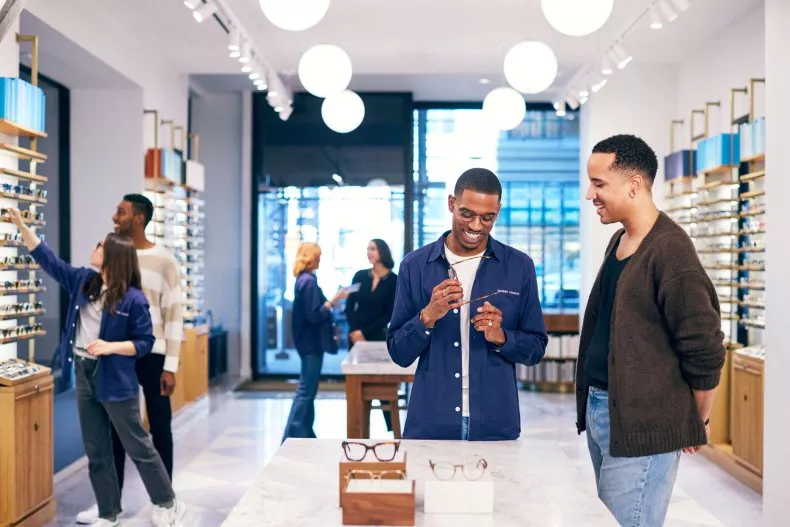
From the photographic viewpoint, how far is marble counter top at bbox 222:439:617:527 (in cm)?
179

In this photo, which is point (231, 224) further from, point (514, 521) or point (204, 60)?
point (514, 521)

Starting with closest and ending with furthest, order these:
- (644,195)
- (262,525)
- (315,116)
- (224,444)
→ (262,525) < (644,195) < (224,444) < (315,116)

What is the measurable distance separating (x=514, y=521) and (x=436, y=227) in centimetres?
948

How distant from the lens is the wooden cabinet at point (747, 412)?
5738 millimetres

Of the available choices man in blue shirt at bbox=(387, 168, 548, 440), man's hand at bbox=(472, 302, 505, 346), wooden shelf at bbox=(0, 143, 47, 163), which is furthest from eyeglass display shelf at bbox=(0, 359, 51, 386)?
man's hand at bbox=(472, 302, 505, 346)

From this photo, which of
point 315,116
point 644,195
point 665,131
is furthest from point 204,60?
point 644,195

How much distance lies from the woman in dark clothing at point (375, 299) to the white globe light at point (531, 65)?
223 cm

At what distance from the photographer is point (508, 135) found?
1126cm

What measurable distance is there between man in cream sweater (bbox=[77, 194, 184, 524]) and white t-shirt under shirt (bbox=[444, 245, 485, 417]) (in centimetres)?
236

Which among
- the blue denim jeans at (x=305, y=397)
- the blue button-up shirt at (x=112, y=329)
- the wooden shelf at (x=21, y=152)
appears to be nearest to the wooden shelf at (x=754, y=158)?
the blue denim jeans at (x=305, y=397)

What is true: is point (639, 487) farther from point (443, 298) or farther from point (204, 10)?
point (204, 10)

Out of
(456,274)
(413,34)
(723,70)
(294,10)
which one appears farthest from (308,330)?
(723,70)

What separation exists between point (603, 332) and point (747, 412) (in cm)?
394

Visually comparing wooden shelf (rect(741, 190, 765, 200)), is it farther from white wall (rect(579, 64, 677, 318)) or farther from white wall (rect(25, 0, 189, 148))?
white wall (rect(25, 0, 189, 148))
